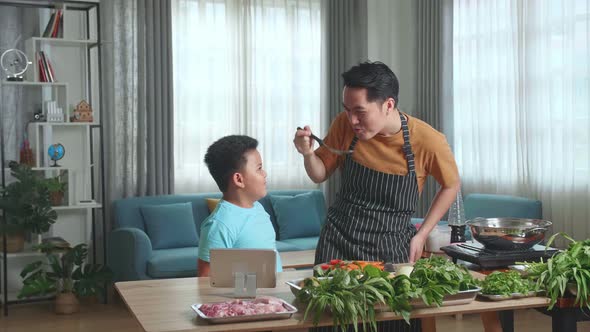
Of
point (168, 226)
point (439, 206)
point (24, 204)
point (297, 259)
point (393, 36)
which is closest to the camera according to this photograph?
point (439, 206)

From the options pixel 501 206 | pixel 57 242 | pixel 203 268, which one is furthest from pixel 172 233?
pixel 203 268

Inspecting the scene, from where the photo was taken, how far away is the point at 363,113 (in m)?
2.68

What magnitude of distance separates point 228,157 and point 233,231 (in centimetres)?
29

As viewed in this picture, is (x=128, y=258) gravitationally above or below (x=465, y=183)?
below

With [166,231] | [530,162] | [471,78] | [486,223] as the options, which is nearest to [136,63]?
[166,231]

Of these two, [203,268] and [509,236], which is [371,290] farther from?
[509,236]

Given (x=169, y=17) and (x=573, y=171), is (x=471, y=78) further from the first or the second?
(x=169, y=17)

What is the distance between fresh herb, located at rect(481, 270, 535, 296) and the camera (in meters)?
2.28

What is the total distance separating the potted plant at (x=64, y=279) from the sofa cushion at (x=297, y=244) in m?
1.33

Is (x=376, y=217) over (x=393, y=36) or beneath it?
beneath

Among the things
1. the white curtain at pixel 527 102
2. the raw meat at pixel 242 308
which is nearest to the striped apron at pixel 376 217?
the raw meat at pixel 242 308

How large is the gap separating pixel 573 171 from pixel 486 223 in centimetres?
260

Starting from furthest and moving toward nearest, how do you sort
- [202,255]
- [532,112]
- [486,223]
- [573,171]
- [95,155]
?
[95,155] → [532,112] → [573,171] → [486,223] → [202,255]

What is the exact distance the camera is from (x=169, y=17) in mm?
6328
